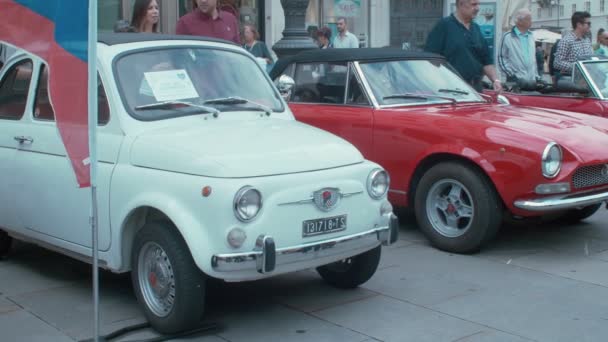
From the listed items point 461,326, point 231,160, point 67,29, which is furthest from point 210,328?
point 67,29

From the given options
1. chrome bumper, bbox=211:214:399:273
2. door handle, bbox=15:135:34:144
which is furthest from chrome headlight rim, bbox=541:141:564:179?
door handle, bbox=15:135:34:144

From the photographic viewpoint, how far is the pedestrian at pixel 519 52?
1064 centimetres

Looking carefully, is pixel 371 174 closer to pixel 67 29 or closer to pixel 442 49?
pixel 67 29

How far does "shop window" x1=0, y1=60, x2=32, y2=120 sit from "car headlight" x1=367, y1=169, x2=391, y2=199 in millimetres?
Answer: 2681

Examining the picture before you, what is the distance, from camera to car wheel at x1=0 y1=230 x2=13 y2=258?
22.4 ft

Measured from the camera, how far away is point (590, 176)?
6719 millimetres

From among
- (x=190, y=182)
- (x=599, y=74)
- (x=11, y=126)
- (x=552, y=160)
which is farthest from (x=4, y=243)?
(x=599, y=74)

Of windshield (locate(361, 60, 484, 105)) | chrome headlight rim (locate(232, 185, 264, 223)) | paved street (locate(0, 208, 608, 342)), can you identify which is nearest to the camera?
chrome headlight rim (locate(232, 185, 264, 223))

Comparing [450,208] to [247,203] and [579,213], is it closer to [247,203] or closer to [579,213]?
[579,213]

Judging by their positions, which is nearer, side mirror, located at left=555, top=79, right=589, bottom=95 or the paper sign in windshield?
the paper sign in windshield

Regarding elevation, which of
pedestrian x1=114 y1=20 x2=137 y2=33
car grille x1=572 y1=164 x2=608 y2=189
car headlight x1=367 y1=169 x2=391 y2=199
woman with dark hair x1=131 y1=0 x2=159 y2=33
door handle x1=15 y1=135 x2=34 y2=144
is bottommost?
car grille x1=572 y1=164 x2=608 y2=189

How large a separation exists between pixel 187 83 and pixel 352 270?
169 cm

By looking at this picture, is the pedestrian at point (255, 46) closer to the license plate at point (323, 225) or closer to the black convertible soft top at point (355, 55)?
the black convertible soft top at point (355, 55)

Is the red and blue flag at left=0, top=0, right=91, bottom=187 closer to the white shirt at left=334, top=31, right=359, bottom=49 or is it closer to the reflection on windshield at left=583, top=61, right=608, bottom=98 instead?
the reflection on windshield at left=583, top=61, right=608, bottom=98
